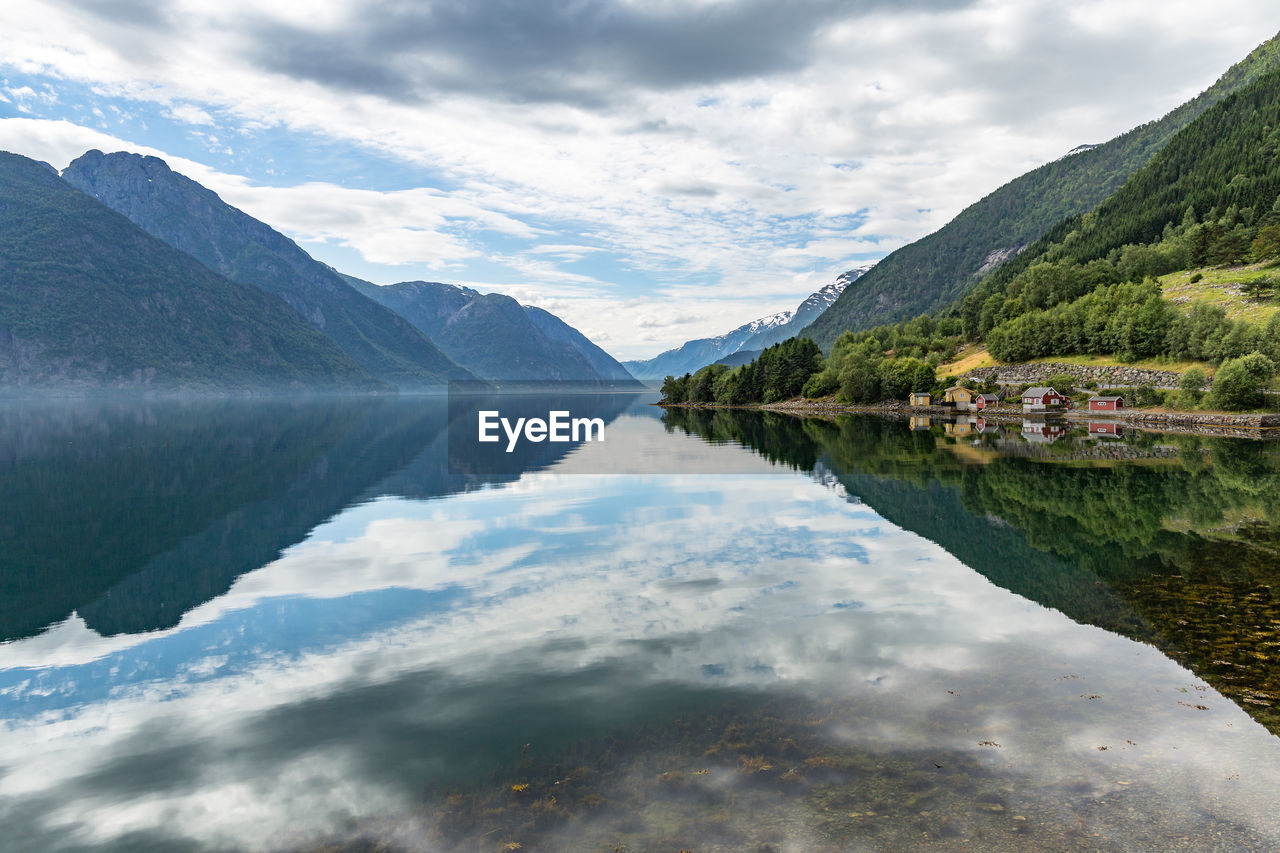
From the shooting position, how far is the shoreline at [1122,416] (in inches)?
3962

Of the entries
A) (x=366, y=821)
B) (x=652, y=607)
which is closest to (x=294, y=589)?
(x=652, y=607)

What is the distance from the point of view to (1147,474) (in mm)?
55406

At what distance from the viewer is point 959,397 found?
173 meters

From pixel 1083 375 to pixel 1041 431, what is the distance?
6141 cm

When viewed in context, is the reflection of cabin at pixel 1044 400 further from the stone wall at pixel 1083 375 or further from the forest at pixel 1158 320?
the forest at pixel 1158 320

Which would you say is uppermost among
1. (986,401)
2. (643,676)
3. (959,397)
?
(959,397)

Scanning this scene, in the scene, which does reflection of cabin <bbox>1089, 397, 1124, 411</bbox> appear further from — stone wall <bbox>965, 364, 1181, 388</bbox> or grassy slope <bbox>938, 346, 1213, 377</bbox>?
grassy slope <bbox>938, 346, 1213, 377</bbox>

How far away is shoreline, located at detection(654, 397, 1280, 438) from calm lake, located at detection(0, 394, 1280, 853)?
7541 cm

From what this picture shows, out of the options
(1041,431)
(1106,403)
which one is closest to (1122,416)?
(1106,403)

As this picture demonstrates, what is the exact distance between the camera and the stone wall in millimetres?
131875

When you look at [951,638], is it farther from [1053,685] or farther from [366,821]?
[366,821]

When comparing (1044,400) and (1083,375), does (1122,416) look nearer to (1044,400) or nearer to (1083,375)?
(1044,400)

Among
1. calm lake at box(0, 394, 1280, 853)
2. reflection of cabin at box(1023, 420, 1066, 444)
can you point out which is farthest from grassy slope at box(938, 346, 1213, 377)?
calm lake at box(0, 394, 1280, 853)

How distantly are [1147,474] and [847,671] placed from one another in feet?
170
